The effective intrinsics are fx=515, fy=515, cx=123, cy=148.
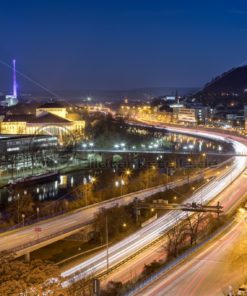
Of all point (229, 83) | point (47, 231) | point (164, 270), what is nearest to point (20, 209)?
point (47, 231)

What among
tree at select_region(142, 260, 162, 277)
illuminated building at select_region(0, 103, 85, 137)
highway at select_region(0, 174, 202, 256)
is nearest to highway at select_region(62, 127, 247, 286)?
tree at select_region(142, 260, 162, 277)

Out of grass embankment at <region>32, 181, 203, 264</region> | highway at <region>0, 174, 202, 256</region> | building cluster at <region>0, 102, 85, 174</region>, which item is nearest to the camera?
highway at <region>0, 174, 202, 256</region>

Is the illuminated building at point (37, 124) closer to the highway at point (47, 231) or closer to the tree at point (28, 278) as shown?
the highway at point (47, 231)

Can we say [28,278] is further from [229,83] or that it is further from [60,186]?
[229,83]

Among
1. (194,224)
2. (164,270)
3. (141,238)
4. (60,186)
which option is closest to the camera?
(164,270)

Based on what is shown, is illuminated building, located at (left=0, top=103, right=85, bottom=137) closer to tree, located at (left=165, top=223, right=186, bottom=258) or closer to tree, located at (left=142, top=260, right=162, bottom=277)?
tree, located at (left=165, top=223, right=186, bottom=258)

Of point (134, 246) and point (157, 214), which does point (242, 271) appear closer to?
point (134, 246)

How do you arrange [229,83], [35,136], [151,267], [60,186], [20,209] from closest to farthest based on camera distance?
[151,267] → [20,209] → [60,186] → [35,136] → [229,83]

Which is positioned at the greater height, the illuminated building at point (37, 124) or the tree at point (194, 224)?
the illuminated building at point (37, 124)

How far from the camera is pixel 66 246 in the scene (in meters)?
6.52

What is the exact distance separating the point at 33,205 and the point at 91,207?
1502 millimetres

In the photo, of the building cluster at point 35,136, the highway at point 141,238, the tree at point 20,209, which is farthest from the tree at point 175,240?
the building cluster at point 35,136

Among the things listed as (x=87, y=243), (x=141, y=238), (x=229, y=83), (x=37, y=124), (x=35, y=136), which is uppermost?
(x=229, y=83)

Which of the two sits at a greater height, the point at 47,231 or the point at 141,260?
the point at 47,231
